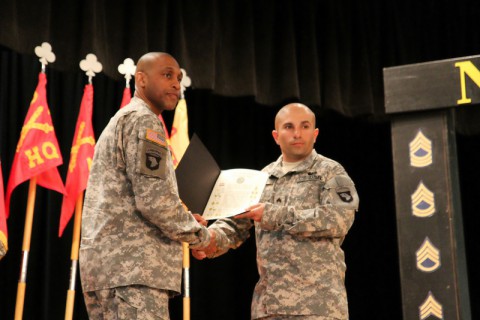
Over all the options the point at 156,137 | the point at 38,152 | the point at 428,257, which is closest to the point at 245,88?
the point at 38,152

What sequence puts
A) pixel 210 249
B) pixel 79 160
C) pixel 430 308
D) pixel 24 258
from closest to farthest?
1. pixel 430 308
2. pixel 210 249
3. pixel 24 258
4. pixel 79 160

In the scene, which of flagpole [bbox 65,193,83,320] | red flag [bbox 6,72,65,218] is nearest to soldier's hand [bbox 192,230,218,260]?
flagpole [bbox 65,193,83,320]

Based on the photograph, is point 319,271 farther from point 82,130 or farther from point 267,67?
point 267,67

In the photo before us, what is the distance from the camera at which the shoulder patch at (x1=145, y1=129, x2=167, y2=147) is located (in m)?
2.41

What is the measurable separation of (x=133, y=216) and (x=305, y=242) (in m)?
0.81

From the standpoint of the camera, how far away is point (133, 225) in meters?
2.38

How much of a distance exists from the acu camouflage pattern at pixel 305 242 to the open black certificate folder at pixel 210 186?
0.36ft

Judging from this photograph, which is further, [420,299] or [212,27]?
[212,27]

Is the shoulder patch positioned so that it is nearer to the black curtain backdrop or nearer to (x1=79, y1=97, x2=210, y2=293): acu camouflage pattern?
(x1=79, y1=97, x2=210, y2=293): acu camouflage pattern

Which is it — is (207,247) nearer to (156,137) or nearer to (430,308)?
(156,137)

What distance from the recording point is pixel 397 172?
2.04 m

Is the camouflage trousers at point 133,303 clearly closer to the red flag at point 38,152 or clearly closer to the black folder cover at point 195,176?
the black folder cover at point 195,176

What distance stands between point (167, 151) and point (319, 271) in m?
0.82

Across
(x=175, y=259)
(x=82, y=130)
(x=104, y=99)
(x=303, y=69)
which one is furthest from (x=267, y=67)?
(x=175, y=259)
